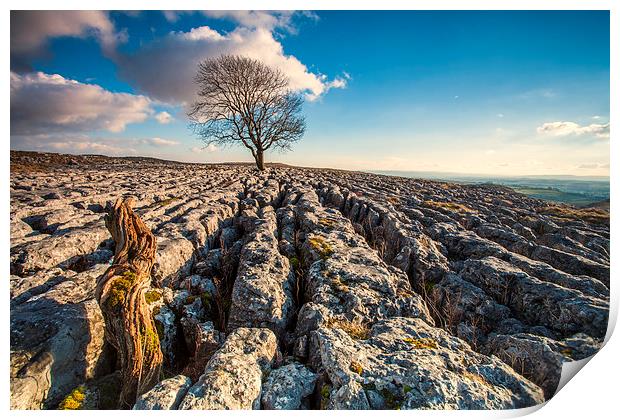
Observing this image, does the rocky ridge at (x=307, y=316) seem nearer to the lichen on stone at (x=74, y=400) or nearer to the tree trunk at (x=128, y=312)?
the lichen on stone at (x=74, y=400)

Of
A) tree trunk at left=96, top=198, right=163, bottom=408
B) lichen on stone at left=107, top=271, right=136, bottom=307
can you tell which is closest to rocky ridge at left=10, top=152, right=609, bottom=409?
tree trunk at left=96, top=198, right=163, bottom=408

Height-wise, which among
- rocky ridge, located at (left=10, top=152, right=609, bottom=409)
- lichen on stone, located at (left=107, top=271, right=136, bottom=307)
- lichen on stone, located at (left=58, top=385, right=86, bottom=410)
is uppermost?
lichen on stone, located at (left=107, top=271, right=136, bottom=307)

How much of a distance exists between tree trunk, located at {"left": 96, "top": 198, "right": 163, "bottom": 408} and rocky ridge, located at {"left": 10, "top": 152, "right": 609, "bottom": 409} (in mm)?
296

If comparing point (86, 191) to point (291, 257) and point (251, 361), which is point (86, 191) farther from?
point (251, 361)

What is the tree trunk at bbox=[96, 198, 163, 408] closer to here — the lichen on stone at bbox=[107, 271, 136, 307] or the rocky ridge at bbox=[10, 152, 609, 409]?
the lichen on stone at bbox=[107, 271, 136, 307]

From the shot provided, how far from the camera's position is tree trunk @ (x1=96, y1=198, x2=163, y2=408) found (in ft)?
12.8

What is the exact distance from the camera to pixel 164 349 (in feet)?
15.3

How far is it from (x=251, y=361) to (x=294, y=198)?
10.6 meters

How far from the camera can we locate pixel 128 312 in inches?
156

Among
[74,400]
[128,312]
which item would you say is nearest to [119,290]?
[128,312]

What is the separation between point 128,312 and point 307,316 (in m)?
2.71
